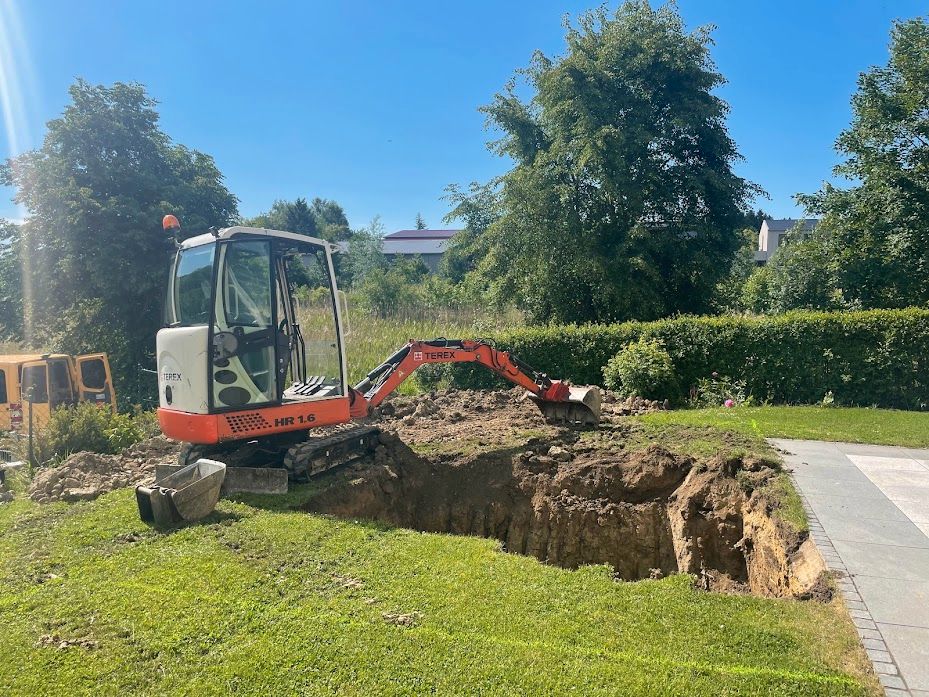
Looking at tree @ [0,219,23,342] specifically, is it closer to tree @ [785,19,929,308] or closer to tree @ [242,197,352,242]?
tree @ [785,19,929,308]

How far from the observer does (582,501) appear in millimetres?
7062

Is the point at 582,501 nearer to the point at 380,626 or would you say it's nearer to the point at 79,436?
the point at 380,626

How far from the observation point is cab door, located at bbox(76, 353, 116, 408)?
43.5ft

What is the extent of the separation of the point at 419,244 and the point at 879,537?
208 ft

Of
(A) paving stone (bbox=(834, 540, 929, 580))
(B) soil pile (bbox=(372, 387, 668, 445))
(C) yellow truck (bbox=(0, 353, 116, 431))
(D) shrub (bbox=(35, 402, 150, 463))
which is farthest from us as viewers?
(C) yellow truck (bbox=(0, 353, 116, 431))

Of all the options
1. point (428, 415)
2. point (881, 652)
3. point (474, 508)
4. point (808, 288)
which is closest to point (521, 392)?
point (428, 415)

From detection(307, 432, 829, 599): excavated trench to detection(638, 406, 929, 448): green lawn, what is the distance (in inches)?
84.8

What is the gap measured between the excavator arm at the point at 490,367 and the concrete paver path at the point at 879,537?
2.75m

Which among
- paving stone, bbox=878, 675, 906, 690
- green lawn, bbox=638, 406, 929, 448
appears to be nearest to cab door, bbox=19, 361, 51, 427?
green lawn, bbox=638, 406, 929, 448

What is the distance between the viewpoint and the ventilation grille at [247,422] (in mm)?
6320

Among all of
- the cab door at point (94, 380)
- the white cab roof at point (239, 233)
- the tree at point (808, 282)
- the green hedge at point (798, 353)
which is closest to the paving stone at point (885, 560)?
the white cab roof at point (239, 233)

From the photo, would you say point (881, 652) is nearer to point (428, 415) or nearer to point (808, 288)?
point (428, 415)

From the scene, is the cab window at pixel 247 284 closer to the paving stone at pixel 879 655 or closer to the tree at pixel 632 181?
the paving stone at pixel 879 655

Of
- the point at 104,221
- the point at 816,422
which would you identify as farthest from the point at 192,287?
the point at 104,221
